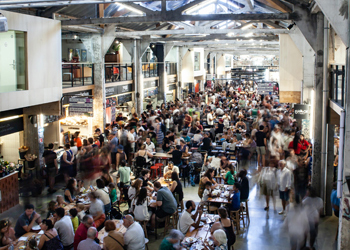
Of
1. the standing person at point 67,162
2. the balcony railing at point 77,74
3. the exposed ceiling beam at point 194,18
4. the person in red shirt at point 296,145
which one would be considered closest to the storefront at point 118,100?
the balcony railing at point 77,74

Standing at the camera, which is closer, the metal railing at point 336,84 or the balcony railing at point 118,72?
the metal railing at point 336,84

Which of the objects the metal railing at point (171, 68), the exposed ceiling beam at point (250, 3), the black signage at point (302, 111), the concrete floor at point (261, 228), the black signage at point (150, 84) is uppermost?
the exposed ceiling beam at point (250, 3)

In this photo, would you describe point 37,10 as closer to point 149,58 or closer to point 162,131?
point 162,131

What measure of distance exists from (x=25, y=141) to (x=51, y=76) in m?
2.19

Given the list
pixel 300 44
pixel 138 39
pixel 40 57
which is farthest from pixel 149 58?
pixel 40 57

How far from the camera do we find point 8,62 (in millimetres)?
9414

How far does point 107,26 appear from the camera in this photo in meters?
Result: 15.1

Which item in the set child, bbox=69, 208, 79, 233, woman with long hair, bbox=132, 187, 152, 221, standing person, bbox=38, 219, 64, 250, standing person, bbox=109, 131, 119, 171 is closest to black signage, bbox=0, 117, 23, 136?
standing person, bbox=109, 131, 119, 171

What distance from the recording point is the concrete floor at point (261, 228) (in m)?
8.00

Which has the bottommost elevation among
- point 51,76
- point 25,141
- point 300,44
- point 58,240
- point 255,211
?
point 255,211

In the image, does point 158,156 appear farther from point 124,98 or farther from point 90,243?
point 124,98

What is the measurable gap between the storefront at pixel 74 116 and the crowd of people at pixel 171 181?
0.89 m

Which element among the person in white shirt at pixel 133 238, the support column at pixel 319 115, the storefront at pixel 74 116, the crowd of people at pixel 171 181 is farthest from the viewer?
the storefront at pixel 74 116

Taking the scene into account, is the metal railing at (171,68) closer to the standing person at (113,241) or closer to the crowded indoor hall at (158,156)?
the crowded indoor hall at (158,156)
